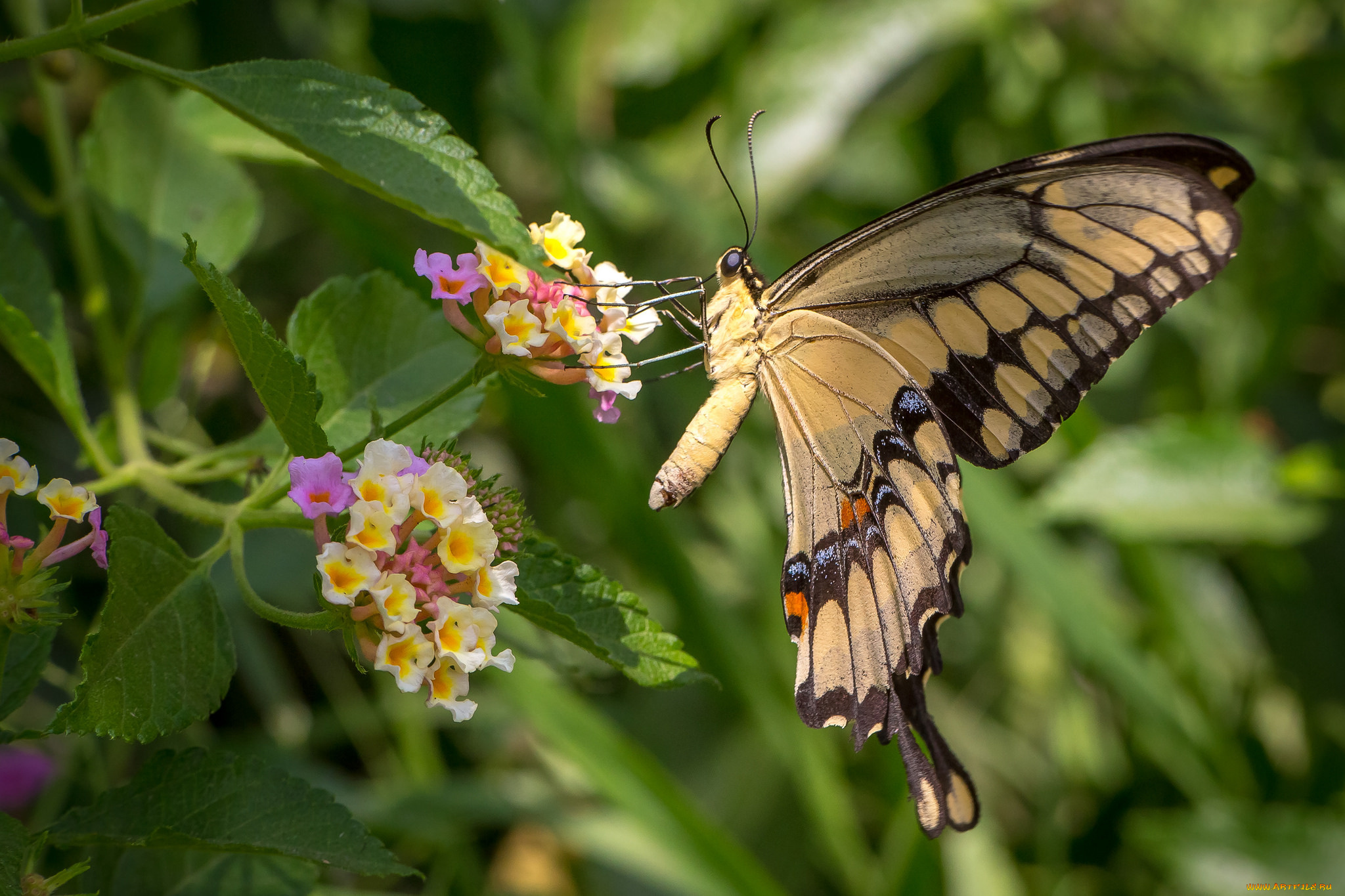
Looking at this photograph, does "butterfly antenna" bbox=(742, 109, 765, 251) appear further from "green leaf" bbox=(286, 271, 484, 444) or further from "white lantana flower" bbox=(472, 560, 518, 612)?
"white lantana flower" bbox=(472, 560, 518, 612)

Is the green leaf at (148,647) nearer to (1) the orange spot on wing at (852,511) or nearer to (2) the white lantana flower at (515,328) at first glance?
(2) the white lantana flower at (515,328)

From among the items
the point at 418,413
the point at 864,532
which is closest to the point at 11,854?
the point at 418,413

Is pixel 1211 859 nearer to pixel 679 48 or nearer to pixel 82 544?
pixel 82 544

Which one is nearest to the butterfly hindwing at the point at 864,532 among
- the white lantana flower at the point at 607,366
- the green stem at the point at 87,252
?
the white lantana flower at the point at 607,366

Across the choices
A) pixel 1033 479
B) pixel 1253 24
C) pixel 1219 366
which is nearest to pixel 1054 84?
pixel 1219 366

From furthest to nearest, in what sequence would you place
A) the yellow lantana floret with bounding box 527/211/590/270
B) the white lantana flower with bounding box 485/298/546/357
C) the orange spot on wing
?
the orange spot on wing
the yellow lantana floret with bounding box 527/211/590/270
the white lantana flower with bounding box 485/298/546/357

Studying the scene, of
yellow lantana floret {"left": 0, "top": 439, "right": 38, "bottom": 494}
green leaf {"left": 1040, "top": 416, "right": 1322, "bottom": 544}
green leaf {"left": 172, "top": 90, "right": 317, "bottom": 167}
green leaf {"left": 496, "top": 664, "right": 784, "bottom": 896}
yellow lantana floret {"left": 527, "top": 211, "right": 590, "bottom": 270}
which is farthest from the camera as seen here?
green leaf {"left": 1040, "top": 416, "right": 1322, "bottom": 544}

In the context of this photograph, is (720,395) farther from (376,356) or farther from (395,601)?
(395,601)

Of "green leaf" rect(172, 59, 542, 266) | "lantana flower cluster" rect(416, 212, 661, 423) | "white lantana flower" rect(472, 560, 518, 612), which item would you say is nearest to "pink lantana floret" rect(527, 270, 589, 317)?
"lantana flower cluster" rect(416, 212, 661, 423)
